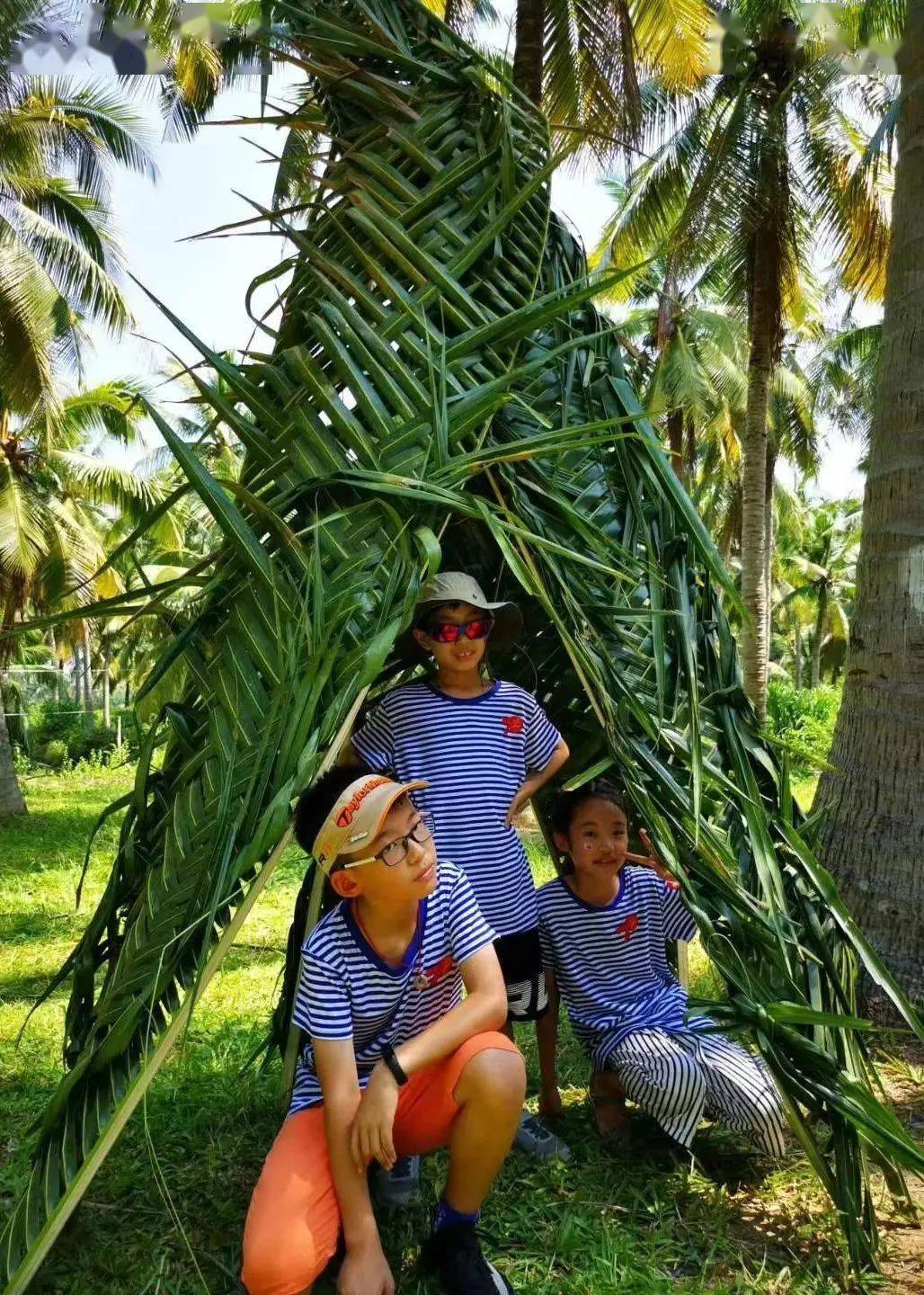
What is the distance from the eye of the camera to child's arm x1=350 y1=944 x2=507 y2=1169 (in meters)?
2.23

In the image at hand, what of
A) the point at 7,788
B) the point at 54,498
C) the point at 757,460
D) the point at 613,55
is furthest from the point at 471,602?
the point at 54,498

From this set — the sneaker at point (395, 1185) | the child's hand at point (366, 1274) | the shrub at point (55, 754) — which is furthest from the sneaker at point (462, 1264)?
the shrub at point (55, 754)

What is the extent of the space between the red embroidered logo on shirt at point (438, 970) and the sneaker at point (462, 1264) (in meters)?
0.52

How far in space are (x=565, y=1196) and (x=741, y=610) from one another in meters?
1.70

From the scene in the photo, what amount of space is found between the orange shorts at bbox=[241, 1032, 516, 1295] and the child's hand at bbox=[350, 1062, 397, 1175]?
122 mm

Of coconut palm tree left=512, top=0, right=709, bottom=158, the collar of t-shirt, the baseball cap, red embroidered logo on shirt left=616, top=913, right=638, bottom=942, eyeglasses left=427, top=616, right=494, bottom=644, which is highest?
coconut palm tree left=512, top=0, right=709, bottom=158

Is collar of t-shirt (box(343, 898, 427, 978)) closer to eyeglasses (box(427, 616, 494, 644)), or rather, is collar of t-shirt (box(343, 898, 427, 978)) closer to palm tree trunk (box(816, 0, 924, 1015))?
eyeglasses (box(427, 616, 494, 644))

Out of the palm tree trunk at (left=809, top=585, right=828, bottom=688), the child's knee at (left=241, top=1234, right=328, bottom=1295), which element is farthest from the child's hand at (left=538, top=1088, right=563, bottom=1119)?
the palm tree trunk at (left=809, top=585, right=828, bottom=688)

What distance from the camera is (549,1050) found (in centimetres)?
337

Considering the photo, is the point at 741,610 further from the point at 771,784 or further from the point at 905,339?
the point at 905,339

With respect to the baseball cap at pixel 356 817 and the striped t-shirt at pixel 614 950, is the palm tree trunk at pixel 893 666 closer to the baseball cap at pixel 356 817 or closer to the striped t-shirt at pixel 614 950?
the striped t-shirt at pixel 614 950

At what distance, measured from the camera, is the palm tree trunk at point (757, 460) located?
1345 cm

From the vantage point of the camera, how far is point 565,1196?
116 inches

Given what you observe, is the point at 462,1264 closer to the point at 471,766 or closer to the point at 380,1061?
the point at 380,1061
